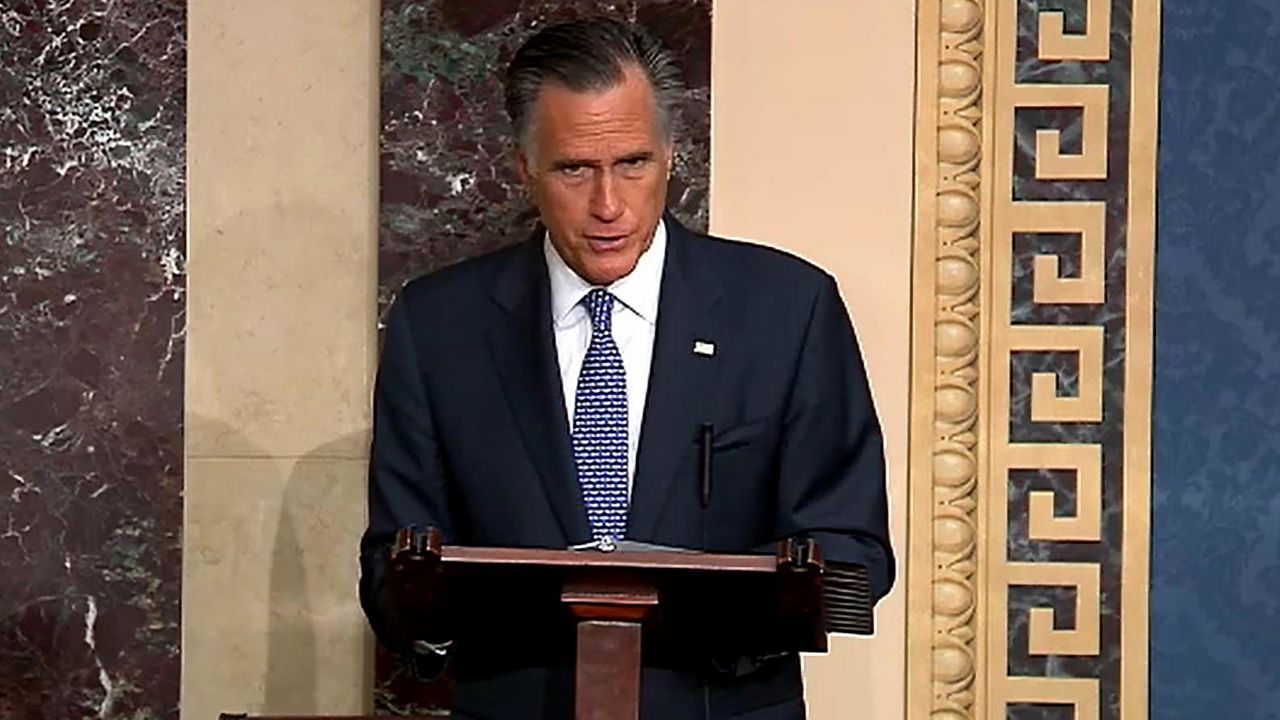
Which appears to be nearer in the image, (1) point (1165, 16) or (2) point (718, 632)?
(2) point (718, 632)

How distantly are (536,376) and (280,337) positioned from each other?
0.94 metres

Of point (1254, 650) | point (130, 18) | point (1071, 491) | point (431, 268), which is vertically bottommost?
point (1254, 650)

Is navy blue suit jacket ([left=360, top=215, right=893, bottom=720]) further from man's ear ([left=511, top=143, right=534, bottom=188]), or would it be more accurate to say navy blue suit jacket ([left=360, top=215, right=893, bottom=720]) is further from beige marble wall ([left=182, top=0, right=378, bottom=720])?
beige marble wall ([left=182, top=0, right=378, bottom=720])

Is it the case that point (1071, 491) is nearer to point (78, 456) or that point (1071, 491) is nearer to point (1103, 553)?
point (1103, 553)

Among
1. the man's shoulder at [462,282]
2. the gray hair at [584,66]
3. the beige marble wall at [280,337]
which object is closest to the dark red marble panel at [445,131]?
the beige marble wall at [280,337]

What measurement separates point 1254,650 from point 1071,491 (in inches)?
15.2

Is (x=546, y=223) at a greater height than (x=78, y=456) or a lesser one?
greater

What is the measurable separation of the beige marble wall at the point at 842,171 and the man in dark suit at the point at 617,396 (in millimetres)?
701

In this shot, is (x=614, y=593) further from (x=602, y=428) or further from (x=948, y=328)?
(x=948, y=328)

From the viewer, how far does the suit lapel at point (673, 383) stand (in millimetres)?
2713

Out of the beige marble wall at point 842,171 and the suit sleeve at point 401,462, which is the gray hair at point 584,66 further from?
the beige marble wall at point 842,171

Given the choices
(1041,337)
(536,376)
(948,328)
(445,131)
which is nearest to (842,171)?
(948,328)

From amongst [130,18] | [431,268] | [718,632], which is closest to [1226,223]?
[431,268]

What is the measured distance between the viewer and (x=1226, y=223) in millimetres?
3584
